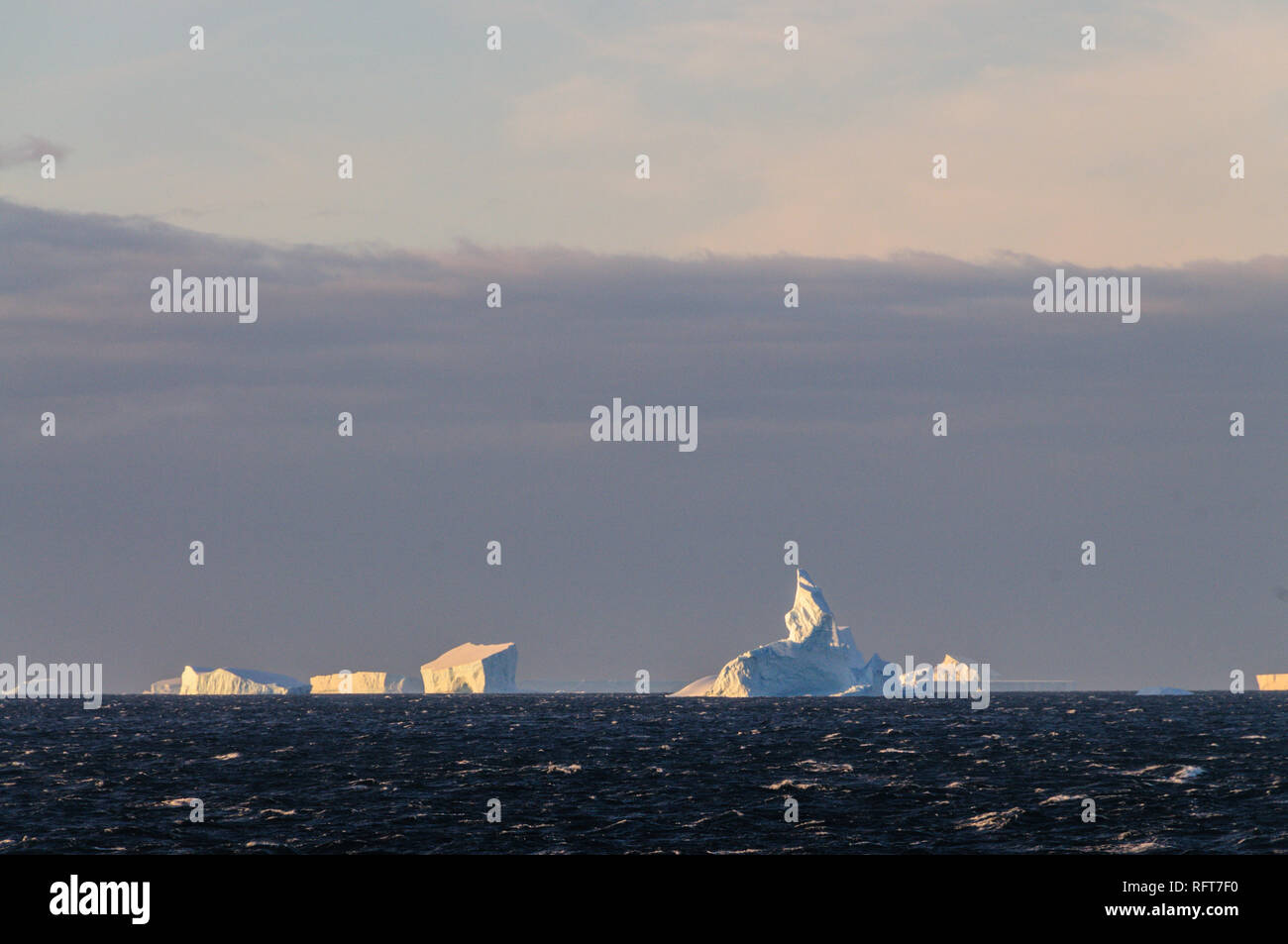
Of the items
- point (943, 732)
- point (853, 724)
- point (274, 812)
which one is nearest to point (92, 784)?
point (274, 812)

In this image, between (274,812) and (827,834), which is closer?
(827,834)

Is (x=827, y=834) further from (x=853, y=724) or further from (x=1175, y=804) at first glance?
(x=853, y=724)

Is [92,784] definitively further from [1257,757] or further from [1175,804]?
[1257,757]
